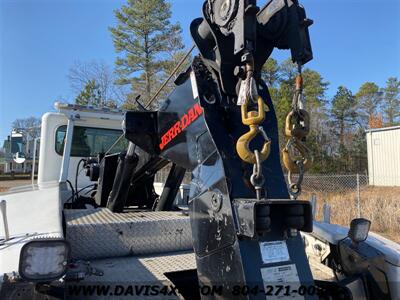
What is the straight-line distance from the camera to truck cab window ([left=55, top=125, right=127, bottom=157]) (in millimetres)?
6305

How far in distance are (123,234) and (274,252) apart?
178 cm

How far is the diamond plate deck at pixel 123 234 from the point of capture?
11.5ft

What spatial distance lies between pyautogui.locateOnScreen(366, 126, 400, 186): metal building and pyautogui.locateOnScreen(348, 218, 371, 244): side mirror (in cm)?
2496

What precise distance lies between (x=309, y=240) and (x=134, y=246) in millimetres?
1541

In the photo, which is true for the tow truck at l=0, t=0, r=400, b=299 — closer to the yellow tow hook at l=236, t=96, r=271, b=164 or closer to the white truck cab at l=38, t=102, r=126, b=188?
the yellow tow hook at l=236, t=96, r=271, b=164

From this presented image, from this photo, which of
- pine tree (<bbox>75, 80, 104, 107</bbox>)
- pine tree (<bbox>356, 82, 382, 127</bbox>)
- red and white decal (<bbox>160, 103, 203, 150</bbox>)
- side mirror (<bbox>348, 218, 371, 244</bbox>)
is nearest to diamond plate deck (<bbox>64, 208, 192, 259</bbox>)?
red and white decal (<bbox>160, 103, 203, 150</bbox>)

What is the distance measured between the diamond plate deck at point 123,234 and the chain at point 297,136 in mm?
1804

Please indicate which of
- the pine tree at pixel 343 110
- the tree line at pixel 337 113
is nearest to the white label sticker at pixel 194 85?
the tree line at pixel 337 113

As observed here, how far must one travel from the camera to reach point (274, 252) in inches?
87.4

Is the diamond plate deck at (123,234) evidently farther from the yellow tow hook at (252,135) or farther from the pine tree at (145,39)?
the pine tree at (145,39)

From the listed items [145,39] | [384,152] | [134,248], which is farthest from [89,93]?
[134,248]

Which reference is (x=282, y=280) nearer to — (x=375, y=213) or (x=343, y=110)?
(x=375, y=213)

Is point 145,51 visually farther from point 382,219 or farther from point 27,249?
point 27,249

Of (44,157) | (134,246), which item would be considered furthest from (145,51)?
(134,246)
